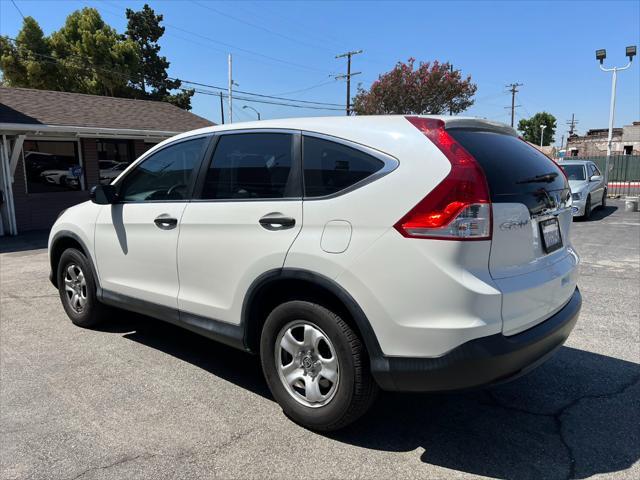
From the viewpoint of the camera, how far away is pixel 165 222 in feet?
12.0

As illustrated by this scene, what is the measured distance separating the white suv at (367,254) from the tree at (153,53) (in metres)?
35.7

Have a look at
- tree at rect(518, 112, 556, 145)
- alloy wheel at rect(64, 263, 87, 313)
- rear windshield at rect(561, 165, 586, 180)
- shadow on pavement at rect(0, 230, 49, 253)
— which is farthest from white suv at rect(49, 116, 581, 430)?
tree at rect(518, 112, 556, 145)

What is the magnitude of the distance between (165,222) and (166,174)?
45 centimetres

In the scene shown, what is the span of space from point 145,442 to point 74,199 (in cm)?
1277

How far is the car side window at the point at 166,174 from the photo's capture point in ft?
12.0

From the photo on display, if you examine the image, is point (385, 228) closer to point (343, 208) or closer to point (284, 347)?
point (343, 208)

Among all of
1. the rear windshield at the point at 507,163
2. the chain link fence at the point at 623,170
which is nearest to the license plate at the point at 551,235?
the rear windshield at the point at 507,163

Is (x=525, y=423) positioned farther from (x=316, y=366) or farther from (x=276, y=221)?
(x=276, y=221)

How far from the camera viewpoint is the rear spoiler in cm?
269

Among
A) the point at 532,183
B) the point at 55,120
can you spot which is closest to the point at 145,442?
the point at 532,183

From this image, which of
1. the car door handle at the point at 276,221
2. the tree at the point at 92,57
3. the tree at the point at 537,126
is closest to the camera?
the car door handle at the point at 276,221

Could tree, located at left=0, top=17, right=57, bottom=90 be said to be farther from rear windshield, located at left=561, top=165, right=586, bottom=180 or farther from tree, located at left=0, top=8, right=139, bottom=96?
rear windshield, located at left=561, top=165, right=586, bottom=180

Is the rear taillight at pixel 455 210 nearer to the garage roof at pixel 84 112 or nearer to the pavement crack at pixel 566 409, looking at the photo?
the pavement crack at pixel 566 409

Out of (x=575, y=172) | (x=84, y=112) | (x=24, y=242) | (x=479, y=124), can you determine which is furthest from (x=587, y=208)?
(x=84, y=112)
